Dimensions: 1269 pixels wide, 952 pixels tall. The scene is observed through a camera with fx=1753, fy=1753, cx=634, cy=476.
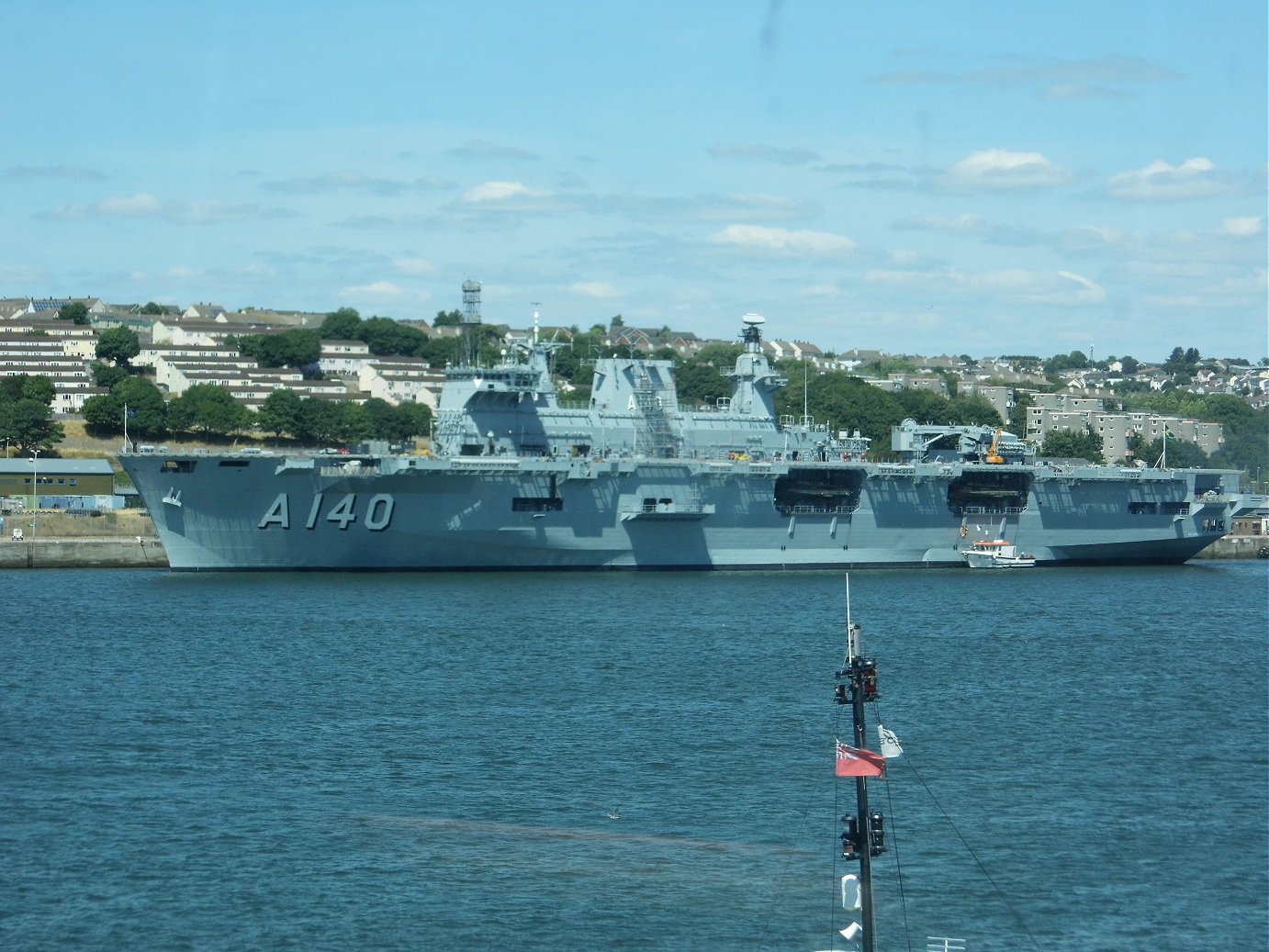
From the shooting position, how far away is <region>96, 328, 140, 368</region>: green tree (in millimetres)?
101250

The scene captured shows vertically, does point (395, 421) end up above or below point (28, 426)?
above

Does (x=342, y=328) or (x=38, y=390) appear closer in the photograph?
(x=38, y=390)

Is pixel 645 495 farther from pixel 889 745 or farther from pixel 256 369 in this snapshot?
pixel 256 369

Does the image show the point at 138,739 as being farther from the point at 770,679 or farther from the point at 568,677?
the point at 770,679

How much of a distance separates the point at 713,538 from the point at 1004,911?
33.0 metres

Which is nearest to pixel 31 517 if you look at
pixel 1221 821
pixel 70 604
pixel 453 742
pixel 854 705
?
pixel 70 604

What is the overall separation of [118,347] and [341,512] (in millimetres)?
58196

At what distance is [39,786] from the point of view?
24.5m

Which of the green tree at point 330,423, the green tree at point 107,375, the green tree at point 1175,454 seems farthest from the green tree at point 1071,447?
the green tree at point 107,375

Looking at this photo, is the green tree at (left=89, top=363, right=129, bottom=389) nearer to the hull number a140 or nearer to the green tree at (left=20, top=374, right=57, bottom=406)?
the green tree at (left=20, top=374, right=57, bottom=406)

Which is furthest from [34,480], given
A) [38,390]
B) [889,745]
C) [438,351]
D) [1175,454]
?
[1175,454]

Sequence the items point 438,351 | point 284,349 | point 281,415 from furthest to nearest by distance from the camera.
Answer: point 438,351
point 284,349
point 281,415

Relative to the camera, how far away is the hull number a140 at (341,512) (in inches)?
1890

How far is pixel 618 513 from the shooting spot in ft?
168
